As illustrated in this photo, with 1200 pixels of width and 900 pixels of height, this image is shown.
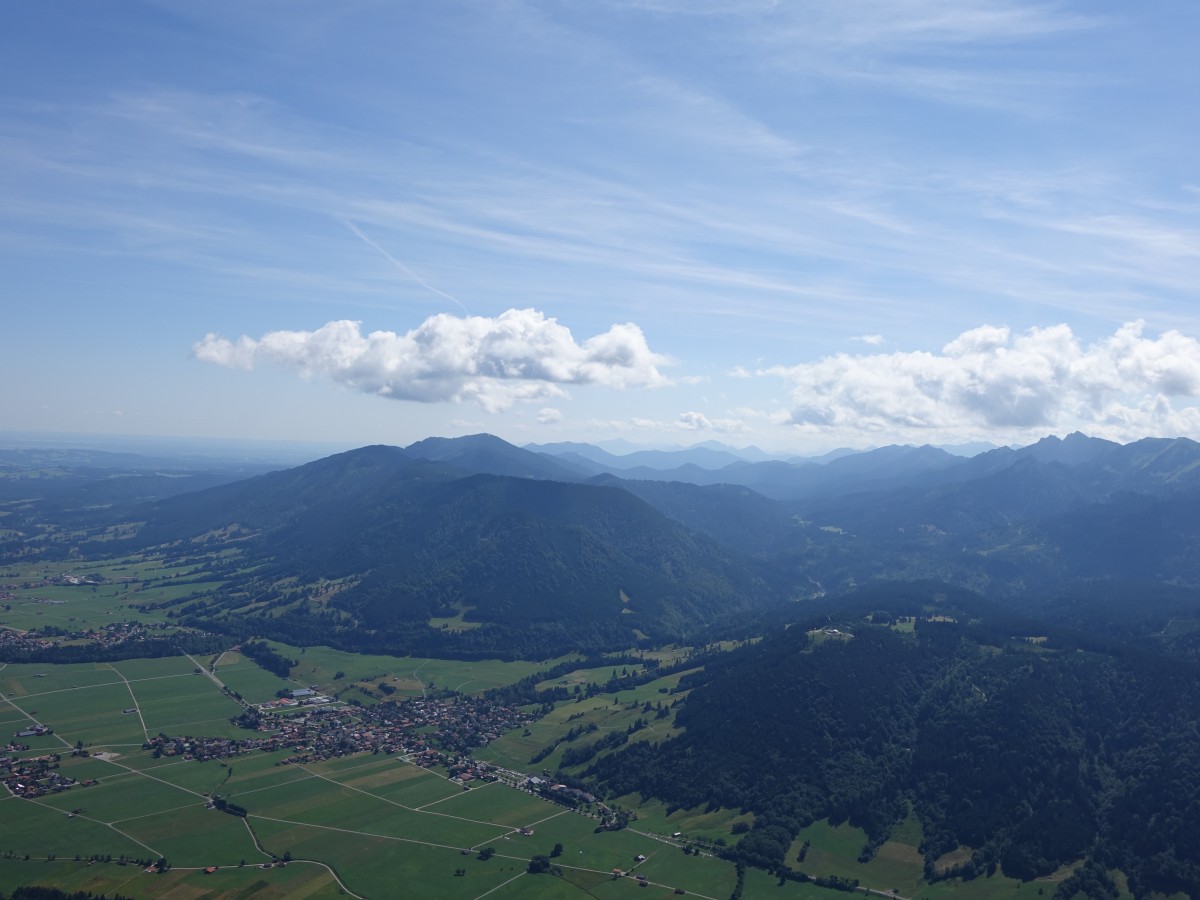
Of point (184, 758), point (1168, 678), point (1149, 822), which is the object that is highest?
point (1168, 678)

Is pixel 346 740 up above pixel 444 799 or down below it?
below

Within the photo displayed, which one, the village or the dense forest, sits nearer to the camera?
the dense forest

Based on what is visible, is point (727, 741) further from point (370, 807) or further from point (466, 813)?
point (370, 807)

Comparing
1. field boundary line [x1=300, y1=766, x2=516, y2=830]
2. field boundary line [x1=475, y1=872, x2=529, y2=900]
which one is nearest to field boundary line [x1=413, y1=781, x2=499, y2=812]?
field boundary line [x1=300, y1=766, x2=516, y2=830]

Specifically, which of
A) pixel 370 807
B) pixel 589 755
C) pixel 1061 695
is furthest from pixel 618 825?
pixel 1061 695

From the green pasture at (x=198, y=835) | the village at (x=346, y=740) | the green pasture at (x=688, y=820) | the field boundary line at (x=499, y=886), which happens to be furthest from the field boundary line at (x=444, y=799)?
the green pasture at (x=198, y=835)

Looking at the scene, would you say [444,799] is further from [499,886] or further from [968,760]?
[968,760]

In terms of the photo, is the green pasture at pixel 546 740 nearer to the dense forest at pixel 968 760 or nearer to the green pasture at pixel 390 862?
the dense forest at pixel 968 760

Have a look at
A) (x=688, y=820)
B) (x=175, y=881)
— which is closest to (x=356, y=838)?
(x=175, y=881)

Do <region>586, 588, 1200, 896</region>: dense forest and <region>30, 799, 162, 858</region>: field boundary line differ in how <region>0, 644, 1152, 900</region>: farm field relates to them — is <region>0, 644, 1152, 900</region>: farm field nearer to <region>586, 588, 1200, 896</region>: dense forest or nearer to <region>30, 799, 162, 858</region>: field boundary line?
<region>30, 799, 162, 858</region>: field boundary line

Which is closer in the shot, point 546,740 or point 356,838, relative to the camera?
point 356,838

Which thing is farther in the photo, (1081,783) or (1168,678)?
(1168,678)
